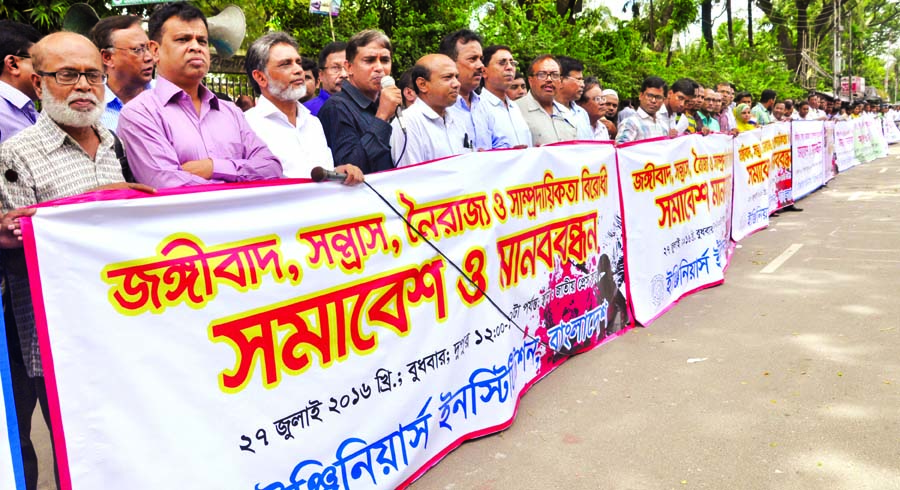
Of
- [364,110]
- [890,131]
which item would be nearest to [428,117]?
[364,110]

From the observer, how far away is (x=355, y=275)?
340 cm

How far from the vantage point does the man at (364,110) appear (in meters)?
4.66

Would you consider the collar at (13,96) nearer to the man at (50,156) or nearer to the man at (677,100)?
the man at (50,156)

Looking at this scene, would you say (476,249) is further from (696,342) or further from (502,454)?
(696,342)

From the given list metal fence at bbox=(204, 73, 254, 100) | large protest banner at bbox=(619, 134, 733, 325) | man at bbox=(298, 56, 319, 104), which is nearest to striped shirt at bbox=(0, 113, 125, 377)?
man at bbox=(298, 56, 319, 104)

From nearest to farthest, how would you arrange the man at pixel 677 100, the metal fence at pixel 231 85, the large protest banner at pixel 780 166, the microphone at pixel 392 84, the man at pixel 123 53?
1. the man at pixel 123 53
2. the microphone at pixel 392 84
3. the man at pixel 677 100
4. the metal fence at pixel 231 85
5. the large protest banner at pixel 780 166

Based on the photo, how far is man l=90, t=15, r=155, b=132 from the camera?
4.57m

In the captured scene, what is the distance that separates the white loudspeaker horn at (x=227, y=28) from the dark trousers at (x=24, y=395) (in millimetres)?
6417

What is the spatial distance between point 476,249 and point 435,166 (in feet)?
1.66

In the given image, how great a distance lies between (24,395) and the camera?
3043mm

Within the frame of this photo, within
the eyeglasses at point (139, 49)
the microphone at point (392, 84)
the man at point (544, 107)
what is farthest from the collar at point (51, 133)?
the man at point (544, 107)

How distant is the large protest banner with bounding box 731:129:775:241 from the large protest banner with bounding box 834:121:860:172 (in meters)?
8.82

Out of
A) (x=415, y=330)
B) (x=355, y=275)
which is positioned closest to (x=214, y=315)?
(x=355, y=275)

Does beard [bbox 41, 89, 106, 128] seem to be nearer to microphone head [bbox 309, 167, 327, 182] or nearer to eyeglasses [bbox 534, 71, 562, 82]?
microphone head [bbox 309, 167, 327, 182]
